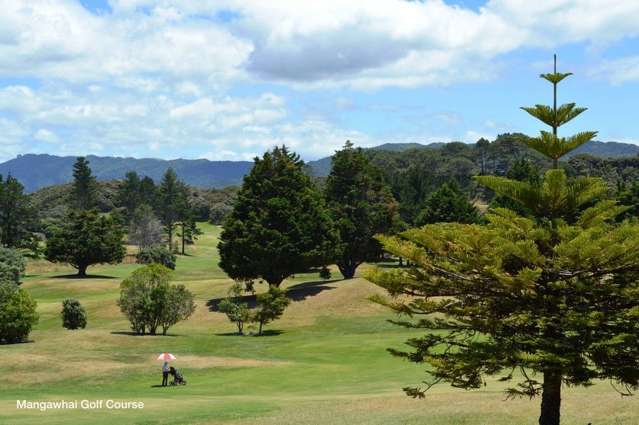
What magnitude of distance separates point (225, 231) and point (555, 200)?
183 feet

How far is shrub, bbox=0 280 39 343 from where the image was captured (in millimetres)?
46312

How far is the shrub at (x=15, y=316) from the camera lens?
152 ft

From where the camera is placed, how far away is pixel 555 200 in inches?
587

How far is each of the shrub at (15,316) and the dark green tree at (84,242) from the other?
150ft

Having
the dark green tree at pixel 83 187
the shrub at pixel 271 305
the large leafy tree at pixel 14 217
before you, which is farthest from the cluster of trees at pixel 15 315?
the dark green tree at pixel 83 187

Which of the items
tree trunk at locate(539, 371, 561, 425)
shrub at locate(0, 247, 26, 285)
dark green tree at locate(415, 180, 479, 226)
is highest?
dark green tree at locate(415, 180, 479, 226)

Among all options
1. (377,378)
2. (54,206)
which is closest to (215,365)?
(377,378)

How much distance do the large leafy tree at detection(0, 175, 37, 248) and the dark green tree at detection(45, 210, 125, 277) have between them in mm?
21068

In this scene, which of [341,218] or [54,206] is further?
[54,206]

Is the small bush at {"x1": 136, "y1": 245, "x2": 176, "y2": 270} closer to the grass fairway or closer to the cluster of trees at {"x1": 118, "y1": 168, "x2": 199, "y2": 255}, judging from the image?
the cluster of trees at {"x1": 118, "y1": 168, "x2": 199, "y2": 255}

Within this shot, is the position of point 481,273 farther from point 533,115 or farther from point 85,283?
point 85,283

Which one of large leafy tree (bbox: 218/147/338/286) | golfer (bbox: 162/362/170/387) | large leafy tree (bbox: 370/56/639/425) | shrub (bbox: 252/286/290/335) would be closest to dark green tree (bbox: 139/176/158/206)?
large leafy tree (bbox: 218/147/338/286)

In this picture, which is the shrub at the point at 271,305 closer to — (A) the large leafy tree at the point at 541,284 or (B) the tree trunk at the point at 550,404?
(A) the large leafy tree at the point at 541,284

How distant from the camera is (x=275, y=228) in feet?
223
